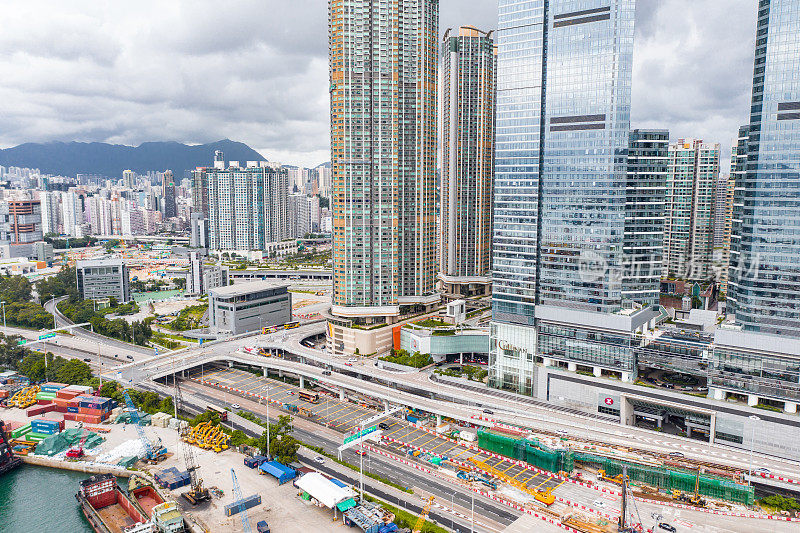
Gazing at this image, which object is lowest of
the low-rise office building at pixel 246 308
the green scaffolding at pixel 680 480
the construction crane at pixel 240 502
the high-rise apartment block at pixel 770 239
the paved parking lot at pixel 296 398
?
the construction crane at pixel 240 502

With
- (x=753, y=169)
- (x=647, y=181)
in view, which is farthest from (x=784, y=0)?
(x=647, y=181)

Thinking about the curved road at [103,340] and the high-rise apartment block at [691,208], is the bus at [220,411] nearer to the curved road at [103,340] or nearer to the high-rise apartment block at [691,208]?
the curved road at [103,340]

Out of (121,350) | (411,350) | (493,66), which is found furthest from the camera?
(493,66)

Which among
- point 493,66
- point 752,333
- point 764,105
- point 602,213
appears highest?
point 493,66

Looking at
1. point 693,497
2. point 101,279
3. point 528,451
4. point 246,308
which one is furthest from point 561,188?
point 101,279

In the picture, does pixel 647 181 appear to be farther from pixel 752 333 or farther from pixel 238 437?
pixel 238 437

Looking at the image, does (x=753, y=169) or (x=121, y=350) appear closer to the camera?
(x=753, y=169)

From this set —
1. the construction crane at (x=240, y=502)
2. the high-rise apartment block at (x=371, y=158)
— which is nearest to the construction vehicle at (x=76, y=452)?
the construction crane at (x=240, y=502)
